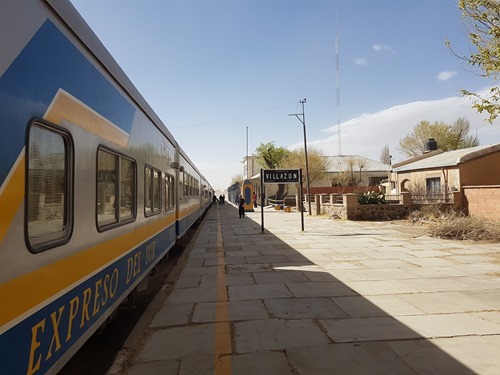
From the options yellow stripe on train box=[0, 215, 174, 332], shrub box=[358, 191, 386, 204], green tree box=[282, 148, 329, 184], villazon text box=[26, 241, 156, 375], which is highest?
green tree box=[282, 148, 329, 184]

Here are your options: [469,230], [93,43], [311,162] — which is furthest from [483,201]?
[311,162]

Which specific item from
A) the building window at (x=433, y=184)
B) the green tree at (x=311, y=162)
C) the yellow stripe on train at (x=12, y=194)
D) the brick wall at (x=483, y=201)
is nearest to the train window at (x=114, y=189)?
the yellow stripe on train at (x=12, y=194)

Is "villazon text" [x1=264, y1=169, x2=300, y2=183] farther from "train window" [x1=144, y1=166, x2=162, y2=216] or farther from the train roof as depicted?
the train roof

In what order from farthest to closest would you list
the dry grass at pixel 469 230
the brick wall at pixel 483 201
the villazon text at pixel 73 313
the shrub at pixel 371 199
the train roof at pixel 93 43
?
the shrub at pixel 371 199 → the brick wall at pixel 483 201 → the dry grass at pixel 469 230 → the train roof at pixel 93 43 → the villazon text at pixel 73 313

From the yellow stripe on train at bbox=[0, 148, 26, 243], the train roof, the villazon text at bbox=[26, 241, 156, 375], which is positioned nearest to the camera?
the yellow stripe on train at bbox=[0, 148, 26, 243]

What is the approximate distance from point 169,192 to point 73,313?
5807 mm

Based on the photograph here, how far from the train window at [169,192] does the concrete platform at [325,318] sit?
60.3 inches

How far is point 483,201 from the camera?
56.5 feet

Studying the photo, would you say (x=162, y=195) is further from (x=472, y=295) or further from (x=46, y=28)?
(x=472, y=295)

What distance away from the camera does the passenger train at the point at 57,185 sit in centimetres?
194

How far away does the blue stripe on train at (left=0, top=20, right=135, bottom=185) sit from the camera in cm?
190

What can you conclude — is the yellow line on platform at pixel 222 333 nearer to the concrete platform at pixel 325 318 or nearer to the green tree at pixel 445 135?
the concrete platform at pixel 325 318

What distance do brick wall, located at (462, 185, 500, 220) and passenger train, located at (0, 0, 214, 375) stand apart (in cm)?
1709

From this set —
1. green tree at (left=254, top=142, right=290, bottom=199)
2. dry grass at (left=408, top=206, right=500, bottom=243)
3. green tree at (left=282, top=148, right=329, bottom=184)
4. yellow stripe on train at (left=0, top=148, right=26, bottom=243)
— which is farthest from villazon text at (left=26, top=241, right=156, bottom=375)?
green tree at (left=254, top=142, right=290, bottom=199)
